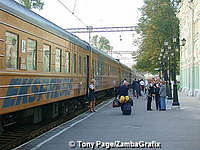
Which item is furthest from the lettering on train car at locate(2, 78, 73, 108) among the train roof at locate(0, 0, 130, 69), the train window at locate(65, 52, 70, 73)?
the train roof at locate(0, 0, 130, 69)

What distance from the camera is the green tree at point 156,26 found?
48125mm

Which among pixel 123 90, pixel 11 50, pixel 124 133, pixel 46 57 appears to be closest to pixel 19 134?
pixel 46 57

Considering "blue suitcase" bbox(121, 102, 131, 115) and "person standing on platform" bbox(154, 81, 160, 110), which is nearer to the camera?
"blue suitcase" bbox(121, 102, 131, 115)

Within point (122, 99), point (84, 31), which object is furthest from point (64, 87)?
point (84, 31)

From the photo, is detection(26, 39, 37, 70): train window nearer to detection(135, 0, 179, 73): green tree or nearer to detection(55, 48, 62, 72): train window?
detection(55, 48, 62, 72): train window

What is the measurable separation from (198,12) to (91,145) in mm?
27907

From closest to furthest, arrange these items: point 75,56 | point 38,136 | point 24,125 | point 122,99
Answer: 1. point 38,136
2. point 24,125
3. point 75,56
4. point 122,99

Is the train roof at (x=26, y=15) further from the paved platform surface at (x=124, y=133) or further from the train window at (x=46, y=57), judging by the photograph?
the paved platform surface at (x=124, y=133)

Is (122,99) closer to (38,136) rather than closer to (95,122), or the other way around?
(95,122)

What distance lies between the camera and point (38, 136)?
37.6 ft

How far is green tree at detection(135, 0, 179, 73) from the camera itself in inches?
1895

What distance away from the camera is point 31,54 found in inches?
410

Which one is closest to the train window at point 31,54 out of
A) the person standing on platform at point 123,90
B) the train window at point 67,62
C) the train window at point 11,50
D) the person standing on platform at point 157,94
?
the train window at point 11,50

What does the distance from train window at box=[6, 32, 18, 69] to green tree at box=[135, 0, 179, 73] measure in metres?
38.8
